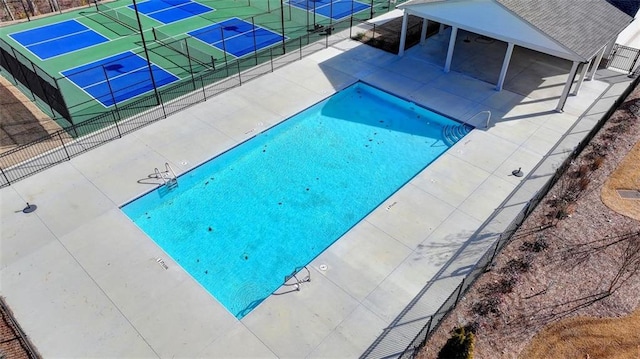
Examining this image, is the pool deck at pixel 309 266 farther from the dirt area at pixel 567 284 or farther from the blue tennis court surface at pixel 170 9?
the blue tennis court surface at pixel 170 9

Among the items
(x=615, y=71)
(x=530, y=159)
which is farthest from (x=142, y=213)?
(x=615, y=71)

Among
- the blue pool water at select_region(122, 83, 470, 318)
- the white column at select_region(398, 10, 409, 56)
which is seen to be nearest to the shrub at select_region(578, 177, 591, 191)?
the blue pool water at select_region(122, 83, 470, 318)

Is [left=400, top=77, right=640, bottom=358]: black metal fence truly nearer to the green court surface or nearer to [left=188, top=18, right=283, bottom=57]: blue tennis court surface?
the green court surface

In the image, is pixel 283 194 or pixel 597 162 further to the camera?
pixel 597 162

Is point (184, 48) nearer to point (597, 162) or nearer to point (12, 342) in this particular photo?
point (12, 342)

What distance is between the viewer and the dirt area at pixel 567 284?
13.1 m

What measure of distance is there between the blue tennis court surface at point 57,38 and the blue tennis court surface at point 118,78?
12.4 feet

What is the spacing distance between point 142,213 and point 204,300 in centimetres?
561

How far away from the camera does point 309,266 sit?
50.7 feet

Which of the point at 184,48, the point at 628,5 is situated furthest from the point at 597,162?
the point at 184,48

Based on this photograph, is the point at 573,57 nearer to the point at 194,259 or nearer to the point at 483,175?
the point at 483,175

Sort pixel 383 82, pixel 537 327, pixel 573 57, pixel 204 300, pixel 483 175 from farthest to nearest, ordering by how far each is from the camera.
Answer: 1. pixel 383 82
2. pixel 573 57
3. pixel 483 175
4. pixel 204 300
5. pixel 537 327

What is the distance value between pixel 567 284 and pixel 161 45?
27967 millimetres

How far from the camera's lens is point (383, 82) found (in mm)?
26141
